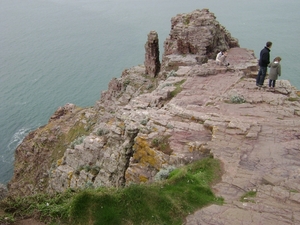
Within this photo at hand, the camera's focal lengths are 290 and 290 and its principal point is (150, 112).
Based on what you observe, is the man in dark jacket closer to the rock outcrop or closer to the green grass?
the green grass

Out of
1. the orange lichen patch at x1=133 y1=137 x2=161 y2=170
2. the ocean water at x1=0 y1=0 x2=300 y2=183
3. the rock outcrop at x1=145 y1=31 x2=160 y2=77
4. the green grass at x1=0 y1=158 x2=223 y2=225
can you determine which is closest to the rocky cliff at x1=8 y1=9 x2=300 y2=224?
the orange lichen patch at x1=133 y1=137 x2=161 y2=170

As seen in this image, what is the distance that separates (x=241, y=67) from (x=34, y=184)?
32481mm

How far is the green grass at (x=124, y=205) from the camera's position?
434 inches

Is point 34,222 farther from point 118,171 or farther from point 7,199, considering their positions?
point 118,171

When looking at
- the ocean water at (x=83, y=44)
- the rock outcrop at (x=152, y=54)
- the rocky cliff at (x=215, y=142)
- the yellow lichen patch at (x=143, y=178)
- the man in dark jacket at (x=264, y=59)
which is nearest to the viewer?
the rocky cliff at (x=215, y=142)

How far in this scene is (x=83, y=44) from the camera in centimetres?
12319

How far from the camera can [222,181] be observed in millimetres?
13750

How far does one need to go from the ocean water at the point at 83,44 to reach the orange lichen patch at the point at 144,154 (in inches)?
1942

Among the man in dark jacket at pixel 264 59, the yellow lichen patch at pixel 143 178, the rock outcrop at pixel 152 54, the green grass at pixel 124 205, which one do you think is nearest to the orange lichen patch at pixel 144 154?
the yellow lichen patch at pixel 143 178

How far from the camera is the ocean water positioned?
85.1 meters

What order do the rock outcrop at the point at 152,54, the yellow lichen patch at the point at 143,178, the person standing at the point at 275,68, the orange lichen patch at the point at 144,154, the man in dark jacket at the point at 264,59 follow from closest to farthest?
the yellow lichen patch at the point at 143,178
the orange lichen patch at the point at 144,154
the man in dark jacket at the point at 264,59
the person standing at the point at 275,68
the rock outcrop at the point at 152,54

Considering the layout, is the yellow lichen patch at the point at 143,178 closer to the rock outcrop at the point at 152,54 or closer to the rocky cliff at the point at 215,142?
the rocky cliff at the point at 215,142

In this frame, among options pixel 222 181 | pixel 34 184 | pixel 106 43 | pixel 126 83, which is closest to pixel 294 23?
pixel 106 43

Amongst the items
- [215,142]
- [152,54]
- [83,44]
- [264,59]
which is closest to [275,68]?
[264,59]
